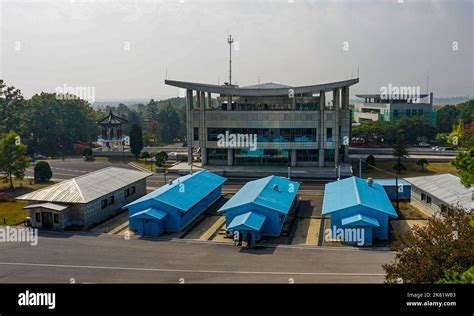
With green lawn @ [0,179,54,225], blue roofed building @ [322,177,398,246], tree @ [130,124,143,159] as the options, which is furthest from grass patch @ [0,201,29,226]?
tree @ [130,124,143,159]

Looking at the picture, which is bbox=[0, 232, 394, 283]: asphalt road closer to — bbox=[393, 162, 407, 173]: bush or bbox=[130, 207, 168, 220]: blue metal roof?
bbox=[130, 207, 168, 220]: blue metal roof

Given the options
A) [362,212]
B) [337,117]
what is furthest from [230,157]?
[362,212]

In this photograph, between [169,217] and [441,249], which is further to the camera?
[169,217]

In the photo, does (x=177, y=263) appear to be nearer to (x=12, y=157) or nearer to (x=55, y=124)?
(x=12, y=157)

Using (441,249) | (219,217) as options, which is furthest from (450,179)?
(441,249)
